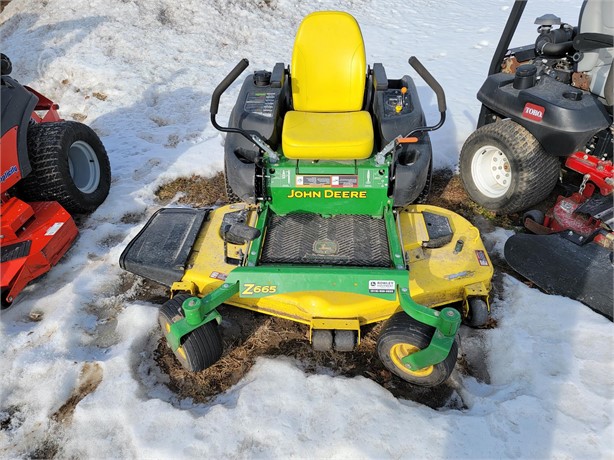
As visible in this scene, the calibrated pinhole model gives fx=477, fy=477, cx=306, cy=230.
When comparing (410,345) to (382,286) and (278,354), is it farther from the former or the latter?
(278,354)

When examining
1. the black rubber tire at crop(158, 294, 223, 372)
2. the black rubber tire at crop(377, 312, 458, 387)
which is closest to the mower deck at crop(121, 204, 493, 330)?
the black rubber tire at crop(377, 312, 458, 387)

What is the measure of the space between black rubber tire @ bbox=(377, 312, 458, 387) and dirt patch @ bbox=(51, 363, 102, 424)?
152cm

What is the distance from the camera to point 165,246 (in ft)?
10.1

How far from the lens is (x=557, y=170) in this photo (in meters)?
3.61

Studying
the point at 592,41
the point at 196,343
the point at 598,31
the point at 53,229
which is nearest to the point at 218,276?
the point at 196,343

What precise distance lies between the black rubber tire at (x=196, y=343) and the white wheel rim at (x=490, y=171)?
8.29ft

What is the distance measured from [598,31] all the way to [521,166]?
121 centimetres

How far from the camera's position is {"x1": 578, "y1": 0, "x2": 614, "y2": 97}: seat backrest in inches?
139

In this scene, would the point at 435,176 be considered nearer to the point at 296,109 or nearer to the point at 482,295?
the point at 296,109

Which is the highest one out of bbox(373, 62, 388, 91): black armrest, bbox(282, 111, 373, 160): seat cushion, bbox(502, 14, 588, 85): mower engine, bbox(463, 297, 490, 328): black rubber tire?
bbox(502, 14, 588, 85): mower engine

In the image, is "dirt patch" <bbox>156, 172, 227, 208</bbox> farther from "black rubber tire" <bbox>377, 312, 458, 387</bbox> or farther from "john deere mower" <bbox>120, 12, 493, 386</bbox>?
Result: "black rubber tire" <bbox>377, 312, 458, 387</bbox>

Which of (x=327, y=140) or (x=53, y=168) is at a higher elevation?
(x=327, y=140)

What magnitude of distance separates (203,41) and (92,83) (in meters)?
1.95

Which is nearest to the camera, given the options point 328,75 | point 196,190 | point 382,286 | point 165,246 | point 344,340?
point 382,286
